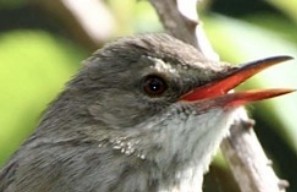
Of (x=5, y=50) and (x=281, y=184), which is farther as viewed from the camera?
(x=5, y=50)

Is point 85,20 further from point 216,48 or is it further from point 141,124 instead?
point 141,124

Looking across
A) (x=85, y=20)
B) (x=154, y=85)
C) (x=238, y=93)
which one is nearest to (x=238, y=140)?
(x=238, y=93)

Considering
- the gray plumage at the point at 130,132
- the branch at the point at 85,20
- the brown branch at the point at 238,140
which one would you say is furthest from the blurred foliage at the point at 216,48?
the gray plumage at the point at 130,132

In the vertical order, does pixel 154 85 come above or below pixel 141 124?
above

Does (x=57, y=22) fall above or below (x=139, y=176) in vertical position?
above

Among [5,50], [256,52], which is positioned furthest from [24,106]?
[256,52]

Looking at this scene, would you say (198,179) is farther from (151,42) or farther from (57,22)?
(57,22)
